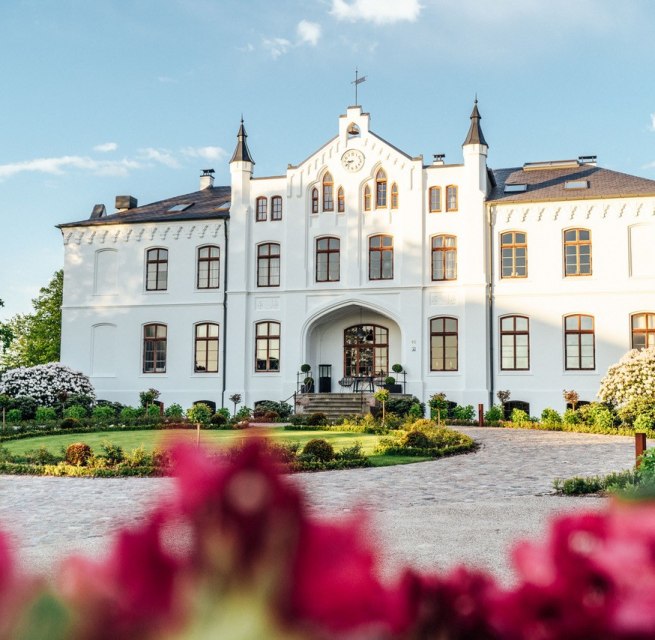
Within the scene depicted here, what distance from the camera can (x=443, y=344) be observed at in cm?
2767

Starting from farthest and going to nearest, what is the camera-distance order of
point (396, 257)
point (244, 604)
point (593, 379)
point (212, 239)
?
point (212, 239) < point (396, 257) < point (593, 379) < point (244, 604)

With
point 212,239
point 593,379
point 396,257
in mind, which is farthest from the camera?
point 212,239

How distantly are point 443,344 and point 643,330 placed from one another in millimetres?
6804

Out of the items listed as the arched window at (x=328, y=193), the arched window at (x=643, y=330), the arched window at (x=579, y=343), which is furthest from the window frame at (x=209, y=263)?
the arched window at (x=643, y=330)

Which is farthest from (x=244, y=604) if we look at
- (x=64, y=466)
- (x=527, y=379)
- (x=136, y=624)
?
(x=527, y=379)

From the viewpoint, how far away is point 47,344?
146 ft

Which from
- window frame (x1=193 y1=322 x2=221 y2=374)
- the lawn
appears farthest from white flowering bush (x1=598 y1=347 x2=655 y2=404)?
window frame (x1=193 y1=322 x2=221 y2=374)

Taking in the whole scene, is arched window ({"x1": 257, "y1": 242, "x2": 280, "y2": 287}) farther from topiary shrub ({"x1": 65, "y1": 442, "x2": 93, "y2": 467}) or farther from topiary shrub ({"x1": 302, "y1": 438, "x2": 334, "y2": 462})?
topiary shrub ({"x1": 65, "y1": 442, "x2": 93, "y2": 467})

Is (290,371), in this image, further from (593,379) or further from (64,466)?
(64,466)

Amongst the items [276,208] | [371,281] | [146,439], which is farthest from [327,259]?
[146,439]

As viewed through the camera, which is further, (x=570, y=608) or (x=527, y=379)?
(x=527, y=379)

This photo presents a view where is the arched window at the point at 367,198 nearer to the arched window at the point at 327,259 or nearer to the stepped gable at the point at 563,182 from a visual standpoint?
the arched window at the point at 327,259

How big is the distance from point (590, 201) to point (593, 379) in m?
6.23

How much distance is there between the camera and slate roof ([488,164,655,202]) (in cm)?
2680
